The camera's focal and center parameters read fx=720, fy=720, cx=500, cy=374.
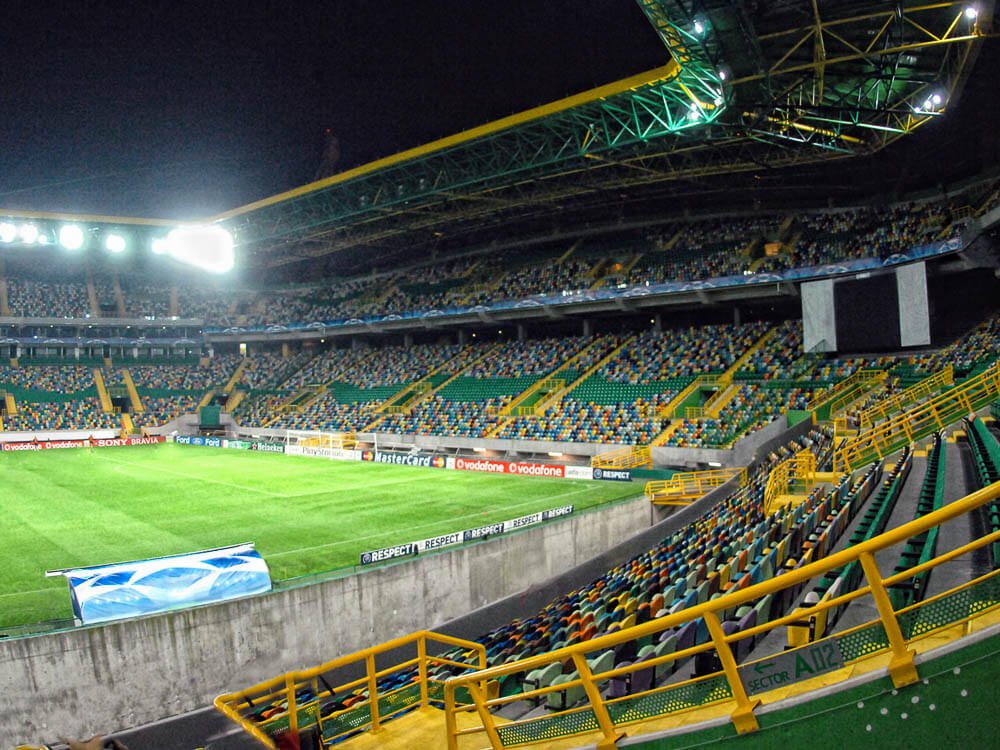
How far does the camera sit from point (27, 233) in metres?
52.9

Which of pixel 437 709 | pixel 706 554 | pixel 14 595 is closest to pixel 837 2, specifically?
pixel 706 554

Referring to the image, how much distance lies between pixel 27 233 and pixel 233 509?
39.0 m

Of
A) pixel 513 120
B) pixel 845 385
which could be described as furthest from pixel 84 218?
pixel 845 385

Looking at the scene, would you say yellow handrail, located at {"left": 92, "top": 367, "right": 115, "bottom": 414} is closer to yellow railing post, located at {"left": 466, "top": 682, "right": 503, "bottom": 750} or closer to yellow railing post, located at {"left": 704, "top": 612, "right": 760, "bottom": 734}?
yellow railing post, located at {"left": 466, "top": 682, "right": 503, "bottom": 750}

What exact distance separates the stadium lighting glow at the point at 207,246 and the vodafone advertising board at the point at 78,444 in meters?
14.4

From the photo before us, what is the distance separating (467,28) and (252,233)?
85.2ft

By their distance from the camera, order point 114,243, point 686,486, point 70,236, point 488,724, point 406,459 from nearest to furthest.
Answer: point 488,724, point 686,486, point 406,459, point 70,236, point 114,243

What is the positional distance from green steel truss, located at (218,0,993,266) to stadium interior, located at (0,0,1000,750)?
19cm

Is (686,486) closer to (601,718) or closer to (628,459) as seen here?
(628,459)

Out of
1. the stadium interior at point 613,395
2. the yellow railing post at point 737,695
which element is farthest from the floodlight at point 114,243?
the yellow railing post at point 737,695

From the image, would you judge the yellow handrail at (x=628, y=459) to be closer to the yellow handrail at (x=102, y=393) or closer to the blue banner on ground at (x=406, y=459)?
the blue banner on ground at (x=406, y=459)

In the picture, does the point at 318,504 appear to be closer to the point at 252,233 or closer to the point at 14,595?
the point at 14,595

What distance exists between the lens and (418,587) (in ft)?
59.6

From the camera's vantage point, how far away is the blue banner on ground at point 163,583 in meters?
13.8
